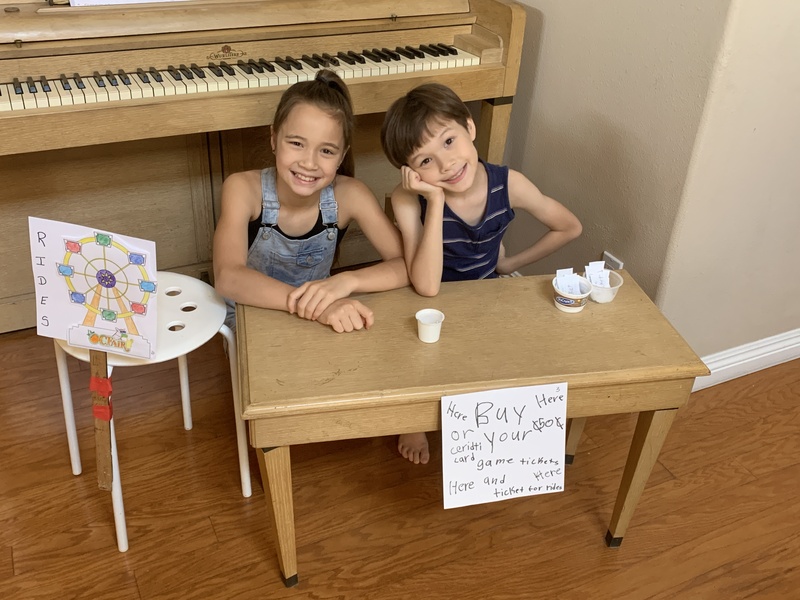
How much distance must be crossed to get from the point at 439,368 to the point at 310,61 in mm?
950

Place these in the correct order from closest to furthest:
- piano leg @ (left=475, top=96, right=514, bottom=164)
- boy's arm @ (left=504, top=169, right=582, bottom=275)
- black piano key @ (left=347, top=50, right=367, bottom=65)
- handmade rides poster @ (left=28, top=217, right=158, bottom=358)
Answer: handmade rides poster @ (left=28, top=217, right=158, bottom=358) → boy's arm @ (left=504, top=169, right=582, bottom=275) → black piano key @ (left=347, top=50, right=367, bottom=65) → piano leg @ (left=475, top=96, right=514, bottom=164)

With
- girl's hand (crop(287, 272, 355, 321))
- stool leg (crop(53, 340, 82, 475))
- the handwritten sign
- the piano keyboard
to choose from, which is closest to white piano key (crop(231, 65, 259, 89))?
the piano keyboard

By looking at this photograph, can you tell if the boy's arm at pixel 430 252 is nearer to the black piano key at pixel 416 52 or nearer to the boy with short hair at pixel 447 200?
the boy with short hair at pixel 447 200

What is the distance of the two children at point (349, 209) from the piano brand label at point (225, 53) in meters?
0.39

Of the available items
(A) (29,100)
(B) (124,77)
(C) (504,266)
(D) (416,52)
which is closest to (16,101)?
(A) (29,100)

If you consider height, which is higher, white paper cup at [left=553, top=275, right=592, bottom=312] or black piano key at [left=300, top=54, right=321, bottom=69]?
black piano key at [left=300, top=54, right=321, bottom=69]

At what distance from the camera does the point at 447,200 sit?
5.41 feet

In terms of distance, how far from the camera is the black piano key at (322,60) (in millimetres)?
1881

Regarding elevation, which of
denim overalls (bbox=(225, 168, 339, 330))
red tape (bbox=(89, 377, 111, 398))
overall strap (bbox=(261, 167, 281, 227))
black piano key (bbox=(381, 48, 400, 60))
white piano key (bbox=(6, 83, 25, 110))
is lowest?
red tape (bbox=(89, 377, 111, 398))

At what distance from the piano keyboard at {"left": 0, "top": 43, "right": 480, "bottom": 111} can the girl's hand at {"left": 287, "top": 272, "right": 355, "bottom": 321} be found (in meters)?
0.59

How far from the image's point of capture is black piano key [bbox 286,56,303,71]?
185 cm

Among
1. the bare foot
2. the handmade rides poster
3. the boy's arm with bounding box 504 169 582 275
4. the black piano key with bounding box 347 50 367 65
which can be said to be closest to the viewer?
the handmade rides poster

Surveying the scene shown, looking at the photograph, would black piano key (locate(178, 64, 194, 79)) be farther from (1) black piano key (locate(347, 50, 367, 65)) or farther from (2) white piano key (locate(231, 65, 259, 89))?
(1) black piano key (locate(347, 50, 367, 65))

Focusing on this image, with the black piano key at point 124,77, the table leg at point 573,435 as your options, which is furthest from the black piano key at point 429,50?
the table leg at point 573,435
